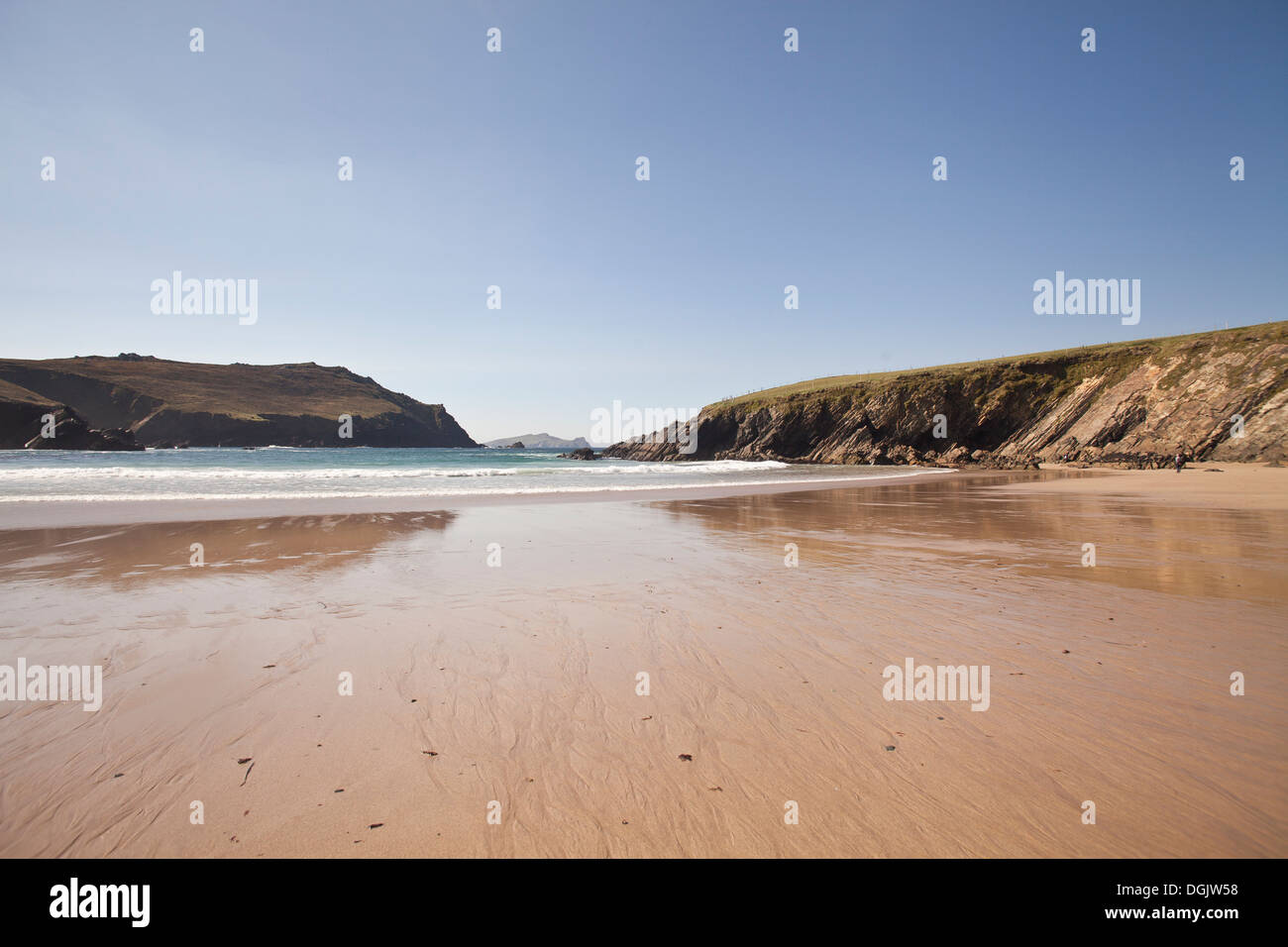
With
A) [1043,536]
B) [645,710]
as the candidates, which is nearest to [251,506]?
[645,710]

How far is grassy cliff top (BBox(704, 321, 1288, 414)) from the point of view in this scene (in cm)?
4864

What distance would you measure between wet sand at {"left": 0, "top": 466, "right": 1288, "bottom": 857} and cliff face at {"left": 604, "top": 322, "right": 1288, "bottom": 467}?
1893 inches

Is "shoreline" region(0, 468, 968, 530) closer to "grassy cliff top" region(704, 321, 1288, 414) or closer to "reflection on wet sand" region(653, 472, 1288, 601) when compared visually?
"reflection on wet sand" region(653, 472, 1288, 601)

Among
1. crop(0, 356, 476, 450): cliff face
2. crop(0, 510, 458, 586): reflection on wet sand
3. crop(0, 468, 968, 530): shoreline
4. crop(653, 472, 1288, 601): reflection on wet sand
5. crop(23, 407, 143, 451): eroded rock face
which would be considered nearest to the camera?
crop(653, 472, 1288, 601): reflection on wet sand

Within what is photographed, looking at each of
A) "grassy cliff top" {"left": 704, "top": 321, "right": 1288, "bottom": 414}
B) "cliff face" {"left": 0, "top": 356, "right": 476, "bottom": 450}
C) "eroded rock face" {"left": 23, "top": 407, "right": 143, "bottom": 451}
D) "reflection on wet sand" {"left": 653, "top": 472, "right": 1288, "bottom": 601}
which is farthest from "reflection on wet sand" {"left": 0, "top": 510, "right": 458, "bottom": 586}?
"cliff face" {"left": 0, "top": 356, "right": 476, "bottom": 450}

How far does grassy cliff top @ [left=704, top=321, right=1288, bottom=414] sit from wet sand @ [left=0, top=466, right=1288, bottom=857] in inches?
2290

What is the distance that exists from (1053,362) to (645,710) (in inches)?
2955

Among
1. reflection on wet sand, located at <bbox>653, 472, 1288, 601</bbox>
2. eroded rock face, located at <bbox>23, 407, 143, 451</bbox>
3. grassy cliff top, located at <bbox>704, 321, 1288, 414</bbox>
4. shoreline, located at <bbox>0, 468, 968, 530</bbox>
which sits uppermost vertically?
grassy cliff top, located at <bbox>704, 321, 1288, 414</bbox>

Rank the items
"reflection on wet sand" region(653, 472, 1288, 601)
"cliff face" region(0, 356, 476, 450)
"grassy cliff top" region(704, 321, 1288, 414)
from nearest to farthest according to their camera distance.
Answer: "reflection on wet sand" region(653, 472, 1288, 601), "grassy cliff top" region(704, 321, 1288, 414), "cliff face" region(0, 356, 476, 450)

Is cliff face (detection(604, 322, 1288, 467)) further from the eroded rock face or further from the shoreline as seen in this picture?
the eroded rock face

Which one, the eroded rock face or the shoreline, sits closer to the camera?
the shoreline

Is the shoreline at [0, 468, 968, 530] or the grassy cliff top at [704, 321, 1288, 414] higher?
the grassy cliff top at [704, 321, 1288, 414]
